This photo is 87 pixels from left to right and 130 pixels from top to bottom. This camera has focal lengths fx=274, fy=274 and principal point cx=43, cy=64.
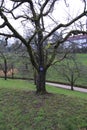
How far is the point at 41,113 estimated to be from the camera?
13523 mm

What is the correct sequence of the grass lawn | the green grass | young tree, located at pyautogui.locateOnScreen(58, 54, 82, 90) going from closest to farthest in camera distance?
the grass lawn → young tree, located at pyautogui.locateOnScreen(58, 54, 82, 90) → the green grass

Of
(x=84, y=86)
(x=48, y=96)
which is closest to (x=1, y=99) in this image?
(x=48, y=96)

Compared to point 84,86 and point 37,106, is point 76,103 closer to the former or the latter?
point 37,106

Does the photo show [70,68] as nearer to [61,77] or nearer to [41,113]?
[61,77]

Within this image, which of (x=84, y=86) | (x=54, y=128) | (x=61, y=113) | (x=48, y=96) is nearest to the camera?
(x=54, y=128)

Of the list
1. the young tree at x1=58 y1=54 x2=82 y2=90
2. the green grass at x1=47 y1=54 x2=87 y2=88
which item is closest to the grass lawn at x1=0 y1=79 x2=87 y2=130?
the young tree at x1=58 y1=54 x2=82 y2=90

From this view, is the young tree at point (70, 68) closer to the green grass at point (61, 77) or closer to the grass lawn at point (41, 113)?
the green grass at point (61, 77)

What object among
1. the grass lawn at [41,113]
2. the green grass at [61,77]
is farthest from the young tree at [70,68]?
the grass lawn at [41,113]

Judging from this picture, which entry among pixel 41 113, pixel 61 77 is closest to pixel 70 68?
pixel 61 77

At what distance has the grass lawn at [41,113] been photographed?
12474 mm

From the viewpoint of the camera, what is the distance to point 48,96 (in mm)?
16250

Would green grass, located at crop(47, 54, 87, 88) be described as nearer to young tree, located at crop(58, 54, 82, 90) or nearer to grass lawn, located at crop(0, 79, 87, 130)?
young tree, located at crop(58, 54, 82, 90)

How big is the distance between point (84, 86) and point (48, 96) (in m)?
32.4

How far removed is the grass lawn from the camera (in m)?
12.5
